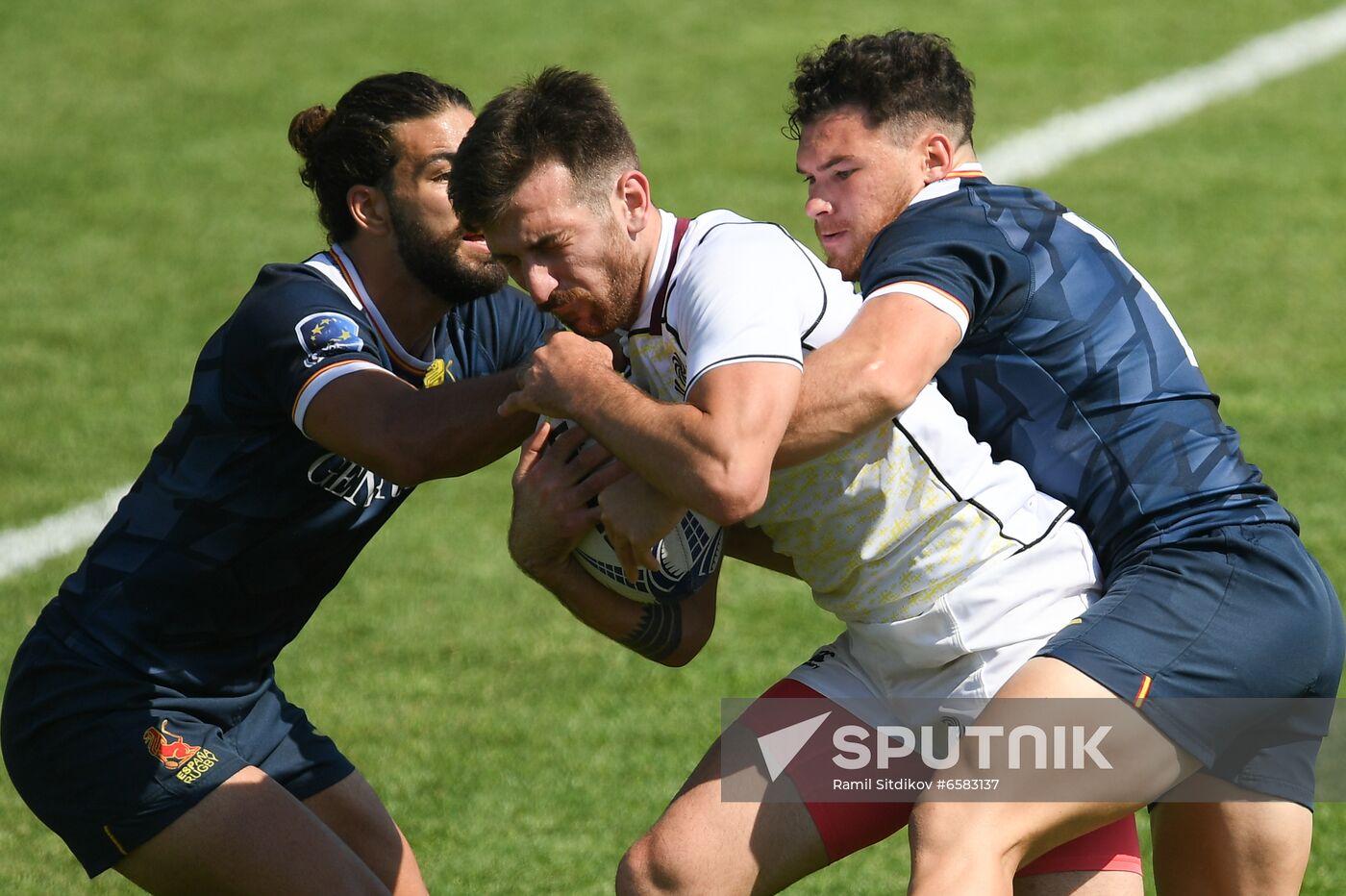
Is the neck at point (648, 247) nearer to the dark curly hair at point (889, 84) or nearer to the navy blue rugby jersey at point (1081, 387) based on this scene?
the navy blue rugby jersey at point (1081, 387)

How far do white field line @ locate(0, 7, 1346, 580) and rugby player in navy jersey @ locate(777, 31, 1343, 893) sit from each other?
842cm

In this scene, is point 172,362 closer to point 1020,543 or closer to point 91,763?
point 91,763

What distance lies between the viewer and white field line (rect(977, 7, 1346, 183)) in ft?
41.8

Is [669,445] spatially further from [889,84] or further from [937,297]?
[889,84]

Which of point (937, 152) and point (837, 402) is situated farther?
point (937, 152)

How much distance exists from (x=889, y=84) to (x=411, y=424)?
155 centimetres

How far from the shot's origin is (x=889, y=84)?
4.62m

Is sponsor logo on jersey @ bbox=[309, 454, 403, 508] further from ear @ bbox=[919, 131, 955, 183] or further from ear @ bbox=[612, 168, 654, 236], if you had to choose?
ear @ bbox=[919, 131, 955, 183]

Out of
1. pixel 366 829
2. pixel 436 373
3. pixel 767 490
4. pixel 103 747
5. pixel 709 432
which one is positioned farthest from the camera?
pixel 366 829

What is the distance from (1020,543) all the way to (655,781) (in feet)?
9.57

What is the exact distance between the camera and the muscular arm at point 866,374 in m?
3.68

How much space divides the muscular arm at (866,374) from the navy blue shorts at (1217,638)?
693 mm

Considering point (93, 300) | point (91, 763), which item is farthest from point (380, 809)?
point (93, 300)

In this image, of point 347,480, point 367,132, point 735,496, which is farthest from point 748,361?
point 367,132
